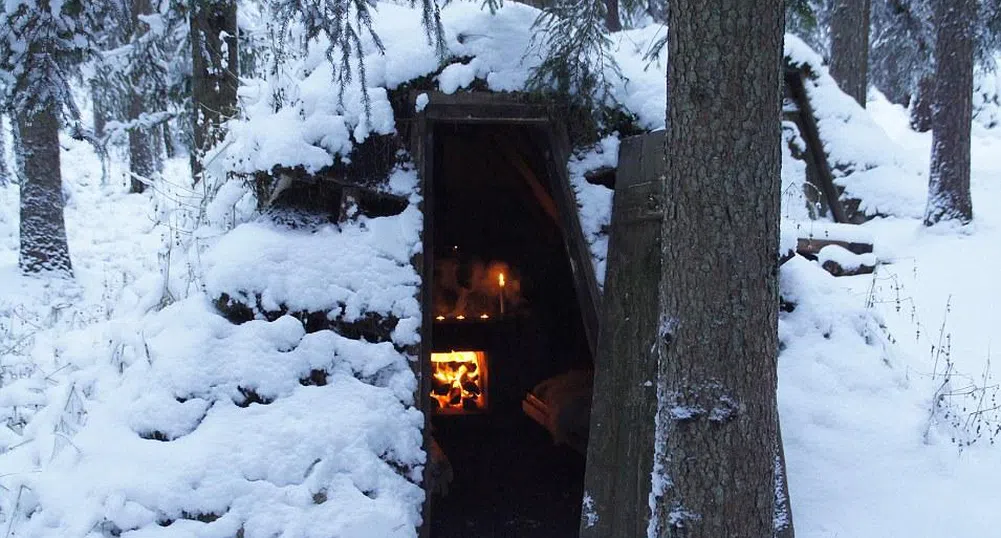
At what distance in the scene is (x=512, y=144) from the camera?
7.27m

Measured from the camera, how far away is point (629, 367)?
449cm

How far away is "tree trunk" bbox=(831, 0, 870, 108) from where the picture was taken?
14.5 metres

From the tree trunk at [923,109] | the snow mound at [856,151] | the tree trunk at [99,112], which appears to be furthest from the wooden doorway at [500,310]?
the tree trunk at [923,109]

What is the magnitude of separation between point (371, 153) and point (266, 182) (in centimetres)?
88

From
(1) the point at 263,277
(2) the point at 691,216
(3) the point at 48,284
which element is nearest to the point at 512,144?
(1) the point at 263,277

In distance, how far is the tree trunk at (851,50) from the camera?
1448 cm

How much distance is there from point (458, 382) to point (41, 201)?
675 centimetres

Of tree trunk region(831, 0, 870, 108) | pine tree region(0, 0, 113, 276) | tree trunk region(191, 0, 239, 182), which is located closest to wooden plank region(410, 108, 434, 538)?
tree trunk region(191, 0, 239, 182)

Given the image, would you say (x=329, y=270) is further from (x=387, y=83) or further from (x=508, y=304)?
(x=508, y=304)

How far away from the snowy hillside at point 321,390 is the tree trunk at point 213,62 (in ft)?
5.32

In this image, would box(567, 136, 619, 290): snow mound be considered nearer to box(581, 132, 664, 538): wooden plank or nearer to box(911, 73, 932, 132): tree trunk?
box(581, 132, 664, 538): wooden plank

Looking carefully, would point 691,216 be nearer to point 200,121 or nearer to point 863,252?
point 863,252

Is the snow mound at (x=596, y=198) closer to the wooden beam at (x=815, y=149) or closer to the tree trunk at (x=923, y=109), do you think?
the wooden beam at (x=815, y=149)

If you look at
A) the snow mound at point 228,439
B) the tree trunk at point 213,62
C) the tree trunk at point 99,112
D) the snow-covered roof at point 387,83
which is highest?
the tree trunk at point 99,112
